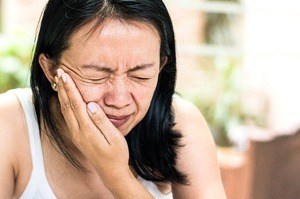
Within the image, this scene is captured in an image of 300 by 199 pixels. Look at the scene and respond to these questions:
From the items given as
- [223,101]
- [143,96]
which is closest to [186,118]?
[143,96]

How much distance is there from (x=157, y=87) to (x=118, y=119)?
0.29 meters

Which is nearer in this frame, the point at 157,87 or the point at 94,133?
the point at 94,133


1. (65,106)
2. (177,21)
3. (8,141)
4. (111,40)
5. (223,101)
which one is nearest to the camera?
(111,40)

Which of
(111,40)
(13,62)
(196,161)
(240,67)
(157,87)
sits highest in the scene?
(111,40)

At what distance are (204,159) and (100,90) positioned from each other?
1.71 feet

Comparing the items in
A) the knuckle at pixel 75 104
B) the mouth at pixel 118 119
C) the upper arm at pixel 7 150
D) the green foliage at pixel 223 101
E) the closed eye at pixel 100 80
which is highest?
the closed eye at pixel 100 80

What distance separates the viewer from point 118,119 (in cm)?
231

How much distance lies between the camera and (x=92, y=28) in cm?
224

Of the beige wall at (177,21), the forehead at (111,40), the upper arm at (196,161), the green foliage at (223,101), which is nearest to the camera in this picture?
the forehead at (111,40)

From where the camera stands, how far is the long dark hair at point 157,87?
2266 mm

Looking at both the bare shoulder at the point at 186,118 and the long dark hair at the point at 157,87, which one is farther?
the bare shoulder at the point at 186,118

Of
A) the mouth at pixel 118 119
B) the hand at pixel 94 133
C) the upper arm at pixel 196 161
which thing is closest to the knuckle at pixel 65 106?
the hand at pixel 94 133

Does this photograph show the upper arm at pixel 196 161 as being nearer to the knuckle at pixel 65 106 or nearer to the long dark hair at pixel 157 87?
the long dark hair at pixel 157 87

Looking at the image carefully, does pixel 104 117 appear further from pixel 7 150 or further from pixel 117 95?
pixel 7 150
